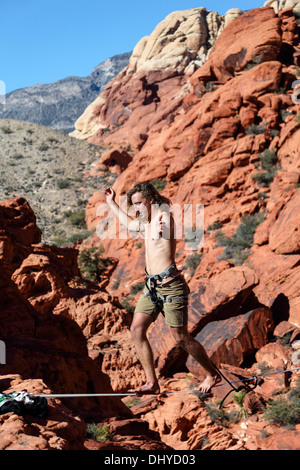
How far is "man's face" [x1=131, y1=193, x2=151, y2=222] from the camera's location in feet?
14.1

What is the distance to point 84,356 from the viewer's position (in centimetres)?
699

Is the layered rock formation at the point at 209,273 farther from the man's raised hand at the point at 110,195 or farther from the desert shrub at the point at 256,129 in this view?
the man's raised hand at the point at 110,195

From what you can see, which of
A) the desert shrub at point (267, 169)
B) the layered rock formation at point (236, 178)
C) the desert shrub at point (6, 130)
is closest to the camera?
the layered rock formation at point (236, 178)

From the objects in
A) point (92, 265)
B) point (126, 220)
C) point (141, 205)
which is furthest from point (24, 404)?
point (92, 265)

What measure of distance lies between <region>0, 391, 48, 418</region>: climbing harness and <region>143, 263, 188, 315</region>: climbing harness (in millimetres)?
1375

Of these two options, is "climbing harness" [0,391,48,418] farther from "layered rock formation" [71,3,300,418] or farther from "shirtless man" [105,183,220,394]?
"layered rock formation" [71,3,300,418]

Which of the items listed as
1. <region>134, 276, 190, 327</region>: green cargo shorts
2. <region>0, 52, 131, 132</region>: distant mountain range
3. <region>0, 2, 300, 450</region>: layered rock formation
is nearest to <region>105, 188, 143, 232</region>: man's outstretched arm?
<region>134, 276, 190, 327</region>: green cargo shorts

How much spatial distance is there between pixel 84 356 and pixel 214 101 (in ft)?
66.0

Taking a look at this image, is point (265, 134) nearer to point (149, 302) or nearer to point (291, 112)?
point (291, 112)

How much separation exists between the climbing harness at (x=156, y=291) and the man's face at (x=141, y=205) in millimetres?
577

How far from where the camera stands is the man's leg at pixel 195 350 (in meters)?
4.28

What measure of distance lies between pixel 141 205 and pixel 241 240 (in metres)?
14.6

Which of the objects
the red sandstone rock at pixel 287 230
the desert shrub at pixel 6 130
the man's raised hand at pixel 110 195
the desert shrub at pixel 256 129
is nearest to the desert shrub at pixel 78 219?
the desert shrub at pixel 256 129

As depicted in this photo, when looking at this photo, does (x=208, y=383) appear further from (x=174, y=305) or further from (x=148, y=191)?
(x=148, y=191)
